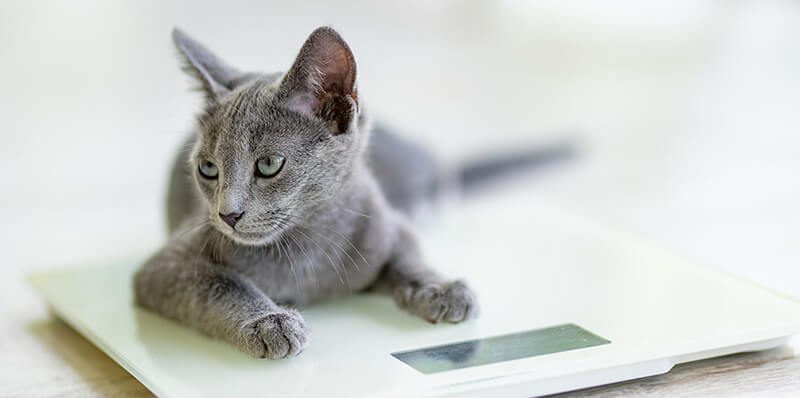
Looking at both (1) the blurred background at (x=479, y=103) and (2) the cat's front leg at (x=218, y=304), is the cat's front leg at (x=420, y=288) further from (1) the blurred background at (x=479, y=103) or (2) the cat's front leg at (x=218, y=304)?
(1) the blurred background at (x=479, y=103)

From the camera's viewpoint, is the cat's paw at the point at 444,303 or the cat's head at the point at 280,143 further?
the cat's paw at the point at 444,303

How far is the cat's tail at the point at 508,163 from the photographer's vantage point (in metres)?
2.27

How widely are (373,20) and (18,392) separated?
1616mm

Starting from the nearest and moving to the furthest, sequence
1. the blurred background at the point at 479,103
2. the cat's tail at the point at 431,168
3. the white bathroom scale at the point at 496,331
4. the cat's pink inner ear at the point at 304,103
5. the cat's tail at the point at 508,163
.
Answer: the white bathroom scale at the point at 496,331, the cat's pink inner ear at the point at 304,103, the cat's tail at the point at 431,168, the blurred background at the point at 479,103, the cat's tail at the point at 508,163

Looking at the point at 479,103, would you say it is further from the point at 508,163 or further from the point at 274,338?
the point at 274,338

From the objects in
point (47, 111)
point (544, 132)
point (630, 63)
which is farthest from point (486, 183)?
point (47, 111)

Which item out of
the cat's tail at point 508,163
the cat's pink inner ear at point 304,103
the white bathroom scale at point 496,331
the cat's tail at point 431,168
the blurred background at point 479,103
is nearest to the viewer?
the white bathroom scale at point 496,331

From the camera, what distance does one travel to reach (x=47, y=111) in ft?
7.52

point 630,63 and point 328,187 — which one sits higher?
point 630,63

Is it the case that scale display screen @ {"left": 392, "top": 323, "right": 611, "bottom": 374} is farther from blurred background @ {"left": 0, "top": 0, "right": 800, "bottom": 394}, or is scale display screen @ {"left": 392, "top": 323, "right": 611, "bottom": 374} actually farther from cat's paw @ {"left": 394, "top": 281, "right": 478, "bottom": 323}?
blurred background @ {"left": 0, "top": 0, "right": 800, "bottom": 394}

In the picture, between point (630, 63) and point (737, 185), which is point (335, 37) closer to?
point (737, 185)

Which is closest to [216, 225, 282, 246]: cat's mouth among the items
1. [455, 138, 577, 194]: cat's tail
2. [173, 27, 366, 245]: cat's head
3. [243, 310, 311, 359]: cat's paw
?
[173, 27, 366, 245]: cat's head

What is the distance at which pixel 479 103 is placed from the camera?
2.84 metres

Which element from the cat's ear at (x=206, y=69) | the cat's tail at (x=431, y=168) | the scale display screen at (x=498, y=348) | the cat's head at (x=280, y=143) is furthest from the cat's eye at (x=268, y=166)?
the cat's tail at (x=431, y=168)
